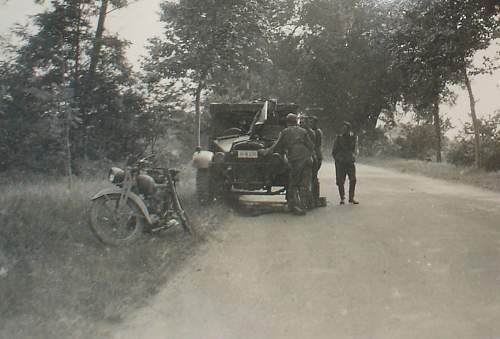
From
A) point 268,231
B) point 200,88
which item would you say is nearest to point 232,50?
point 200,88

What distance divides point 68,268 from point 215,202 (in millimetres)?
5555

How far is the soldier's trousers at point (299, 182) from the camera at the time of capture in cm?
1069

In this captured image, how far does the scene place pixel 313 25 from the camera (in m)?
44.5

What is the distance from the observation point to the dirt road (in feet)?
14.5

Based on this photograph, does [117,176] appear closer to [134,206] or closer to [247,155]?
[134,206]

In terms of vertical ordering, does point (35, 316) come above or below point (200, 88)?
below

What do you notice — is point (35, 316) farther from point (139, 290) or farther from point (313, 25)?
point (313, 25)

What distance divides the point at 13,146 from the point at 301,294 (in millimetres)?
14167

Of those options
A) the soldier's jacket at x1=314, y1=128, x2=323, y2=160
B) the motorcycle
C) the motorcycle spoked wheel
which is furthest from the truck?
the motorcycle spoked wheel

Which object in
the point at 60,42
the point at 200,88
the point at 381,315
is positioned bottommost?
the point at 381,315

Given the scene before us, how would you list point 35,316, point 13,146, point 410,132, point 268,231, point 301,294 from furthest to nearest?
point 410,132 → point 13,146 → point 268,231 → point 301,294 → point 35,316

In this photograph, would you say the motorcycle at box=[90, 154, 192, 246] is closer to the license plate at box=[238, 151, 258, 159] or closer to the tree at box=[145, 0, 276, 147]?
the license plate at box=[238, 151, 258, 159]

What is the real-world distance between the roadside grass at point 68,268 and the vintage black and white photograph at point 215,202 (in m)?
0.03

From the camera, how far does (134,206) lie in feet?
24.5
